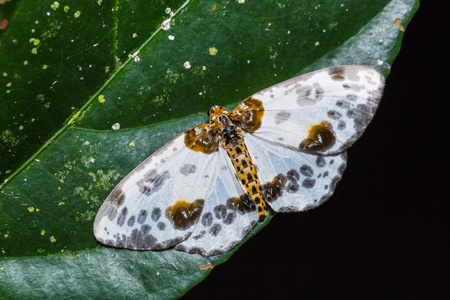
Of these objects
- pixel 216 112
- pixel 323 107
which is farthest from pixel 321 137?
pixel 216 112

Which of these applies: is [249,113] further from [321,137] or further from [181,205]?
[181,205]

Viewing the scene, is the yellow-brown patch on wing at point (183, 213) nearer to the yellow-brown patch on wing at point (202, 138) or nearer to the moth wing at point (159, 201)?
the moth wing at point (159, 201)

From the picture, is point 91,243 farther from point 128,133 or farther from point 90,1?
point 90,1

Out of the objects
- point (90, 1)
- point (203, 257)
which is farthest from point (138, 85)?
point (203, 257)

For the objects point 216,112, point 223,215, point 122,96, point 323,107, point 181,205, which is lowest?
point 223,215

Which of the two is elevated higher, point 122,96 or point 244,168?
point 122,96

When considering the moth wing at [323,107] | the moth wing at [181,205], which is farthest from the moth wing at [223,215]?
the moth wing at [323,107]
